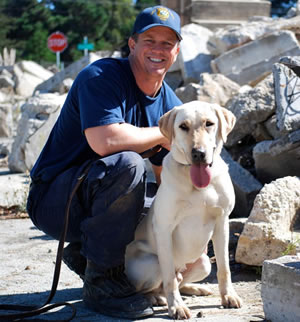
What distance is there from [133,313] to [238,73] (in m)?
5.89

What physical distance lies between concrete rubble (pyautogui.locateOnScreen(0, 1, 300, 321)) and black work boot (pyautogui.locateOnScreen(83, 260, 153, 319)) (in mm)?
976

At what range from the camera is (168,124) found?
133 inches

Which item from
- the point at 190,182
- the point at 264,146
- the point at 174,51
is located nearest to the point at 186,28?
the point at 264,146

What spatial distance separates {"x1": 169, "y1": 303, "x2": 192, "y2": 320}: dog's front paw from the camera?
3211 millimetres

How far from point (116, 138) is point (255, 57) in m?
5.76

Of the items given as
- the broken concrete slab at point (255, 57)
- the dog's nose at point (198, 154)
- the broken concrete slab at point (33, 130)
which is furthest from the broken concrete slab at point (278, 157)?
the broken concrete slab at point (33, 130)

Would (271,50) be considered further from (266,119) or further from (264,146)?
(264,146)

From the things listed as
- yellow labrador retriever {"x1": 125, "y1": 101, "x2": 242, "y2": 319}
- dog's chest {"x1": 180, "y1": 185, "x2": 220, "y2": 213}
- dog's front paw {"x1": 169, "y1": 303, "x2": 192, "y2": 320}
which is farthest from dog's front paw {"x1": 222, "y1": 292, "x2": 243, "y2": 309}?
dog's chest {"x1": 180, "y1": 185, "x2": 220, "y2": 213}

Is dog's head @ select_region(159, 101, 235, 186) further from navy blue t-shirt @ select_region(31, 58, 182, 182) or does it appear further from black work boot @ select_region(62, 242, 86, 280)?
black work boot @ select_region(62, 242, 86, 280)

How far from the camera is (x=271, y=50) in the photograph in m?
8.65

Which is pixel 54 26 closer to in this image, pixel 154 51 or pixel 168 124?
pixel 154 51

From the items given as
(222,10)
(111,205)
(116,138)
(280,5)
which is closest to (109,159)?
(116,138)

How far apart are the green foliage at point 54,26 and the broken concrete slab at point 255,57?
41.9m

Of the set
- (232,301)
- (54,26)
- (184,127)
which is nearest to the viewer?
(184,127)
